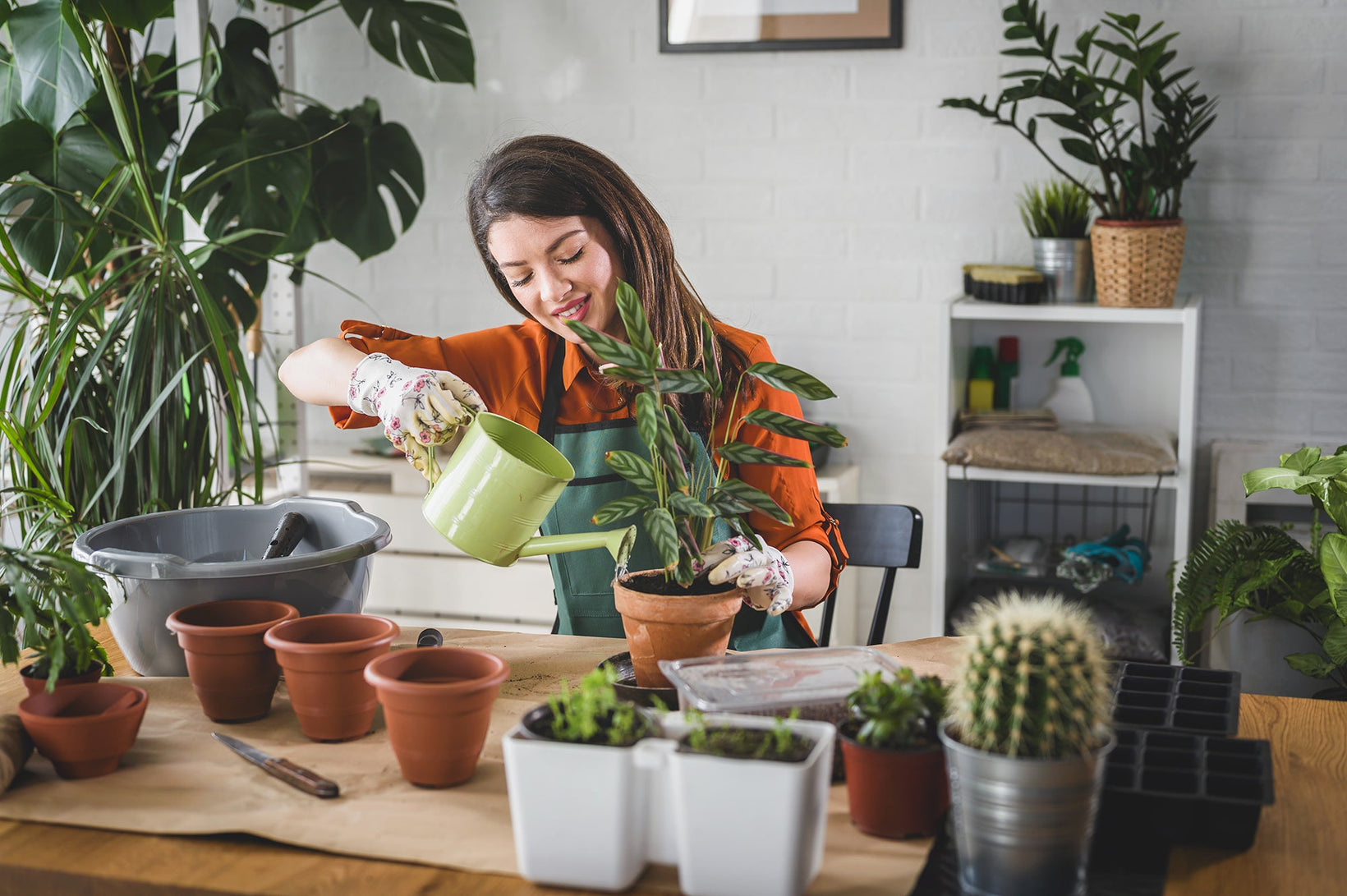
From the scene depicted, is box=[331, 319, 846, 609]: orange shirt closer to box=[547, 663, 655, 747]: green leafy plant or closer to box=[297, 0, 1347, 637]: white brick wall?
box=[547, 663, 655, 747]: green leafy plant

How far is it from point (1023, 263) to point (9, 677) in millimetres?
2346

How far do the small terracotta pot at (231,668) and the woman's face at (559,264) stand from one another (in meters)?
0.61

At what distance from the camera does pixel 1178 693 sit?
1208 millimetres

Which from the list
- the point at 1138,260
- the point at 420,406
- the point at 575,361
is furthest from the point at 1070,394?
the point at 420,406

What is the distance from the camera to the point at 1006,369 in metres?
2.96

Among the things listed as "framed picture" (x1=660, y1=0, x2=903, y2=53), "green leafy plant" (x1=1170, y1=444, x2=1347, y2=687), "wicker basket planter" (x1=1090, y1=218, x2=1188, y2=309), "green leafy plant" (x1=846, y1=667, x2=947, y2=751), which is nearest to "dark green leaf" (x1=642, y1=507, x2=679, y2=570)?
"green leafy plant" (x1=846, y1=667, x2=947, y2=751)

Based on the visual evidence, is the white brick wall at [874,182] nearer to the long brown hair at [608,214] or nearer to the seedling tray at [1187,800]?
the long brown hair at [608,214]

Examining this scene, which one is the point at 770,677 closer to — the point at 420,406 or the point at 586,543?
the point at 586,543

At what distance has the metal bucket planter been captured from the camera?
836mm

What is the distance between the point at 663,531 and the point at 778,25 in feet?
7.26

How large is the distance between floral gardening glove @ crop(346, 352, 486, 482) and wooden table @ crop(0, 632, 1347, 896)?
1.77 ft

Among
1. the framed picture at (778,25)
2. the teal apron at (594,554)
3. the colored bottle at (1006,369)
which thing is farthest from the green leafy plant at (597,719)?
the framed picture at (778,25)

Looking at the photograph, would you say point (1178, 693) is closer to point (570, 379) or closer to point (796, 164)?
point (570, 379)

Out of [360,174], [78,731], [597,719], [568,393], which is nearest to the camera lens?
[597,719]
